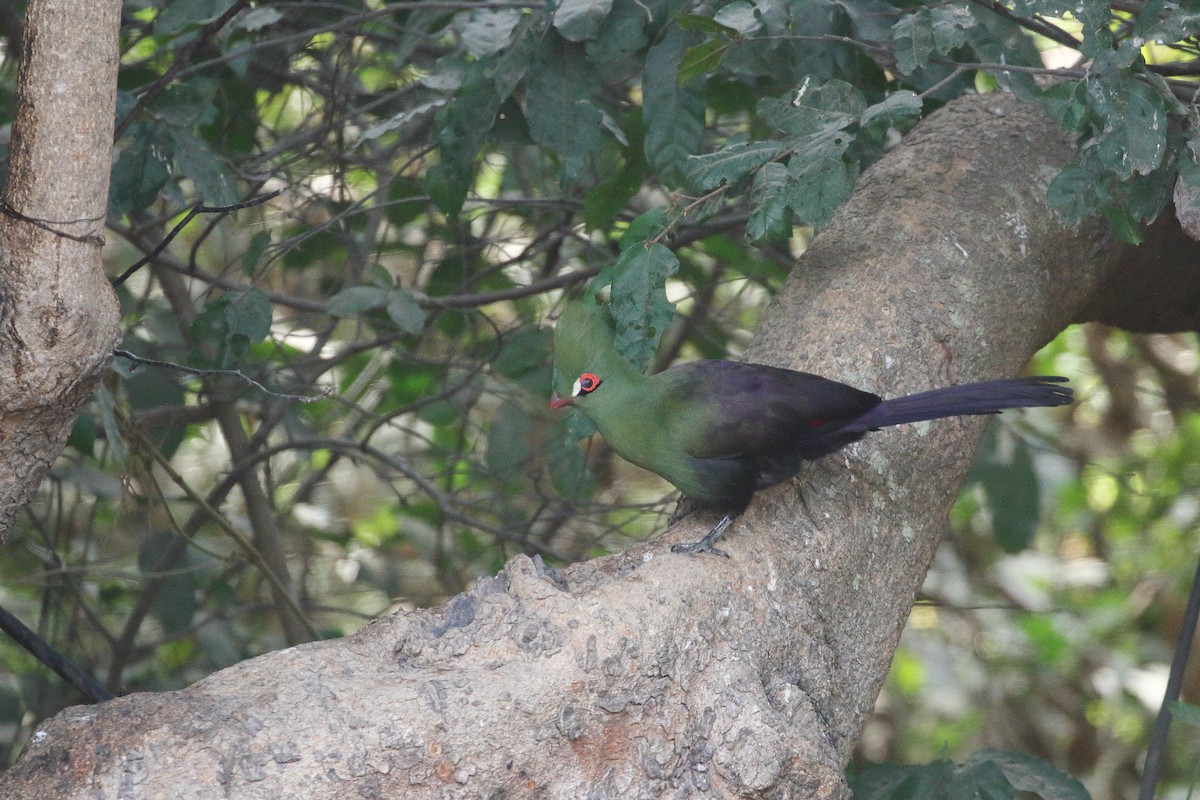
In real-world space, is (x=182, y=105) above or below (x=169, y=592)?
above

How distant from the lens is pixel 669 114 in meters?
2.75

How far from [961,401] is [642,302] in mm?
692

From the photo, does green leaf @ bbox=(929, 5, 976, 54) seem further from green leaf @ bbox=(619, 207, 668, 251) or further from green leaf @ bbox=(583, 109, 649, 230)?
green leaf @ bbox=(583, 109, 649, 230)

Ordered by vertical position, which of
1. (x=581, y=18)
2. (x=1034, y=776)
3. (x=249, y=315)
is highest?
(x=581, y=18)

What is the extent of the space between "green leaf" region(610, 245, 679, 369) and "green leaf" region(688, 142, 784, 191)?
17cm

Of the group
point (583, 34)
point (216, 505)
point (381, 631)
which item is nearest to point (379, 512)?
point (216, 505)

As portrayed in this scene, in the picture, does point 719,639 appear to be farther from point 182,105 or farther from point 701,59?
point 182,105

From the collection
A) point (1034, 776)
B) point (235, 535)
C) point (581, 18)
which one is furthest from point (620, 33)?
point (1034, 776)

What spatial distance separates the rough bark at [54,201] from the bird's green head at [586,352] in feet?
3.66

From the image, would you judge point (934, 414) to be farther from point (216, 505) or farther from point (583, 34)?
point (216, 505)

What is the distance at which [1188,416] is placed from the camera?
19.2 ft

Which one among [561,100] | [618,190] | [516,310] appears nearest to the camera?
[561,100]

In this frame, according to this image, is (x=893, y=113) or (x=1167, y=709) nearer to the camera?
(x=893, y=113)

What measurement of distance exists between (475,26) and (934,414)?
1513 millimetres
